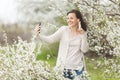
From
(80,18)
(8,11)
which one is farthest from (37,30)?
(8,11)

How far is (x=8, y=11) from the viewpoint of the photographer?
19.1 metres

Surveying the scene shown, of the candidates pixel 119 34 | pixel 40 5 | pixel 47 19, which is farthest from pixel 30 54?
pixel 40 5

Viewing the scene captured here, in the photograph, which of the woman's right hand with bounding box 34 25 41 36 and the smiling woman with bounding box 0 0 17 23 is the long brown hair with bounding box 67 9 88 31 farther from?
the smiling woman with bounding box 0 0 17 23

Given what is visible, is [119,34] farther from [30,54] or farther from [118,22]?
[30,54]

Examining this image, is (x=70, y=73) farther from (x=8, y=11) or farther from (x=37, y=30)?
(x=8, y=11)

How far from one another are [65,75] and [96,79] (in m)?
2.99

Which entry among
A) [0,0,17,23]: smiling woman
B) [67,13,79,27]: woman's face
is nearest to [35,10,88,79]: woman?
[67,13,79,27]: woman's face

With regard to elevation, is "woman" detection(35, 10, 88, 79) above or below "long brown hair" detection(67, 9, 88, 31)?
below

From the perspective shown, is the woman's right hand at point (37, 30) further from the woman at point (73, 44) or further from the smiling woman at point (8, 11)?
the smiling woman at point (8, 11)

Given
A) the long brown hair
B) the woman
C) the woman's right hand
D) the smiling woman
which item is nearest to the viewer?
the woman's right hand

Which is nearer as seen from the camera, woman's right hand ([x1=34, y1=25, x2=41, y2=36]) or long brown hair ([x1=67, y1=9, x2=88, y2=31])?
woman's right hand ([x1=34, y1=25, x2=41, y2=36])

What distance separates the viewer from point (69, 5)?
6.88 m

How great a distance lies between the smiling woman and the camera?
1788 centimetres

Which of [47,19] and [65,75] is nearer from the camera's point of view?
[65,75]
